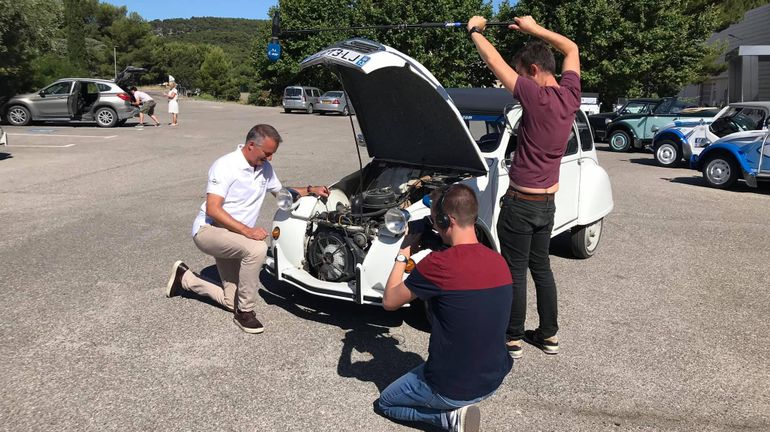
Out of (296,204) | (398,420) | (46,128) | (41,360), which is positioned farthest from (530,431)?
(46,128)

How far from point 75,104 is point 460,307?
21486mm

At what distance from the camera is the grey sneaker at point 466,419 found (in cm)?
301

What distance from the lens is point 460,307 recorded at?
2.84 meters

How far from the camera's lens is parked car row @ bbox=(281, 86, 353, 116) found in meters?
36.8

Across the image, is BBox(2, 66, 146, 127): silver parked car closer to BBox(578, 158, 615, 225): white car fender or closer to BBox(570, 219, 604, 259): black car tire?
BBox(570, 219, 604, 259): black car tire

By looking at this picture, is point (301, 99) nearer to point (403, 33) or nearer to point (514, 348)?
point (403, 33)

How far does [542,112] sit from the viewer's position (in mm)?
3859

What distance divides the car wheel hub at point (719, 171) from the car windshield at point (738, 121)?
1.77m

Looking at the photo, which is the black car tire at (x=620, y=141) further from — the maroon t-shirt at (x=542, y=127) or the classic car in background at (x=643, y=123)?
the maroon t-shirt at (x=542, y=127)

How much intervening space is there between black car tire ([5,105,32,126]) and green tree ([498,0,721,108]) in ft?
73.5

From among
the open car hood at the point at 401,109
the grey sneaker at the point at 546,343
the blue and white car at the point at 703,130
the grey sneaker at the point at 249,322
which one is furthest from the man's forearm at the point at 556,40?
the blue and white car at the point at 703,130

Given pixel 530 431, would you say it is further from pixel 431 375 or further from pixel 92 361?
pixel 92 361

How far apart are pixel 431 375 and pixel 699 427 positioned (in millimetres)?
1591

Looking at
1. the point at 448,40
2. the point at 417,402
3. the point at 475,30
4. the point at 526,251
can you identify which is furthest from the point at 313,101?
the point at 417,402
